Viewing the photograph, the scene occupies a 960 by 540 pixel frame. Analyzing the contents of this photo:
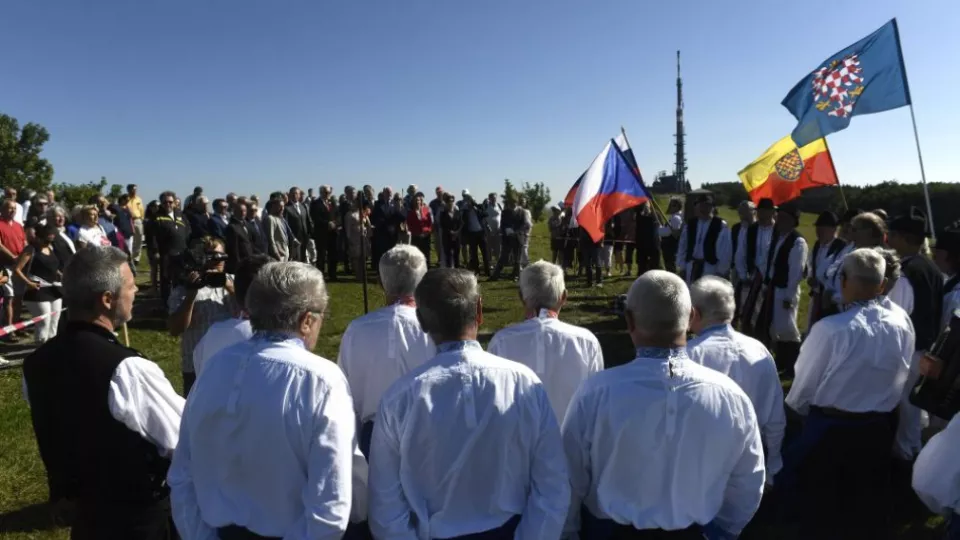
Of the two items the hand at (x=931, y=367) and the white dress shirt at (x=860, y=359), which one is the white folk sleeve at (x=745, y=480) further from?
the white dress shirt at (x=860, y=359)

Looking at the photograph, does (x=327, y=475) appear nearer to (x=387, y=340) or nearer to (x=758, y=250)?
(x=387, y=340)

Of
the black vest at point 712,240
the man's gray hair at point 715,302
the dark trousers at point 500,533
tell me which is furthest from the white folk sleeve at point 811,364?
the black vest at point 712,240

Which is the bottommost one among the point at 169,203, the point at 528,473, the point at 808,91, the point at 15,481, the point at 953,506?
the point at 15,481

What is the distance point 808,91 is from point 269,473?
8590 millimetres

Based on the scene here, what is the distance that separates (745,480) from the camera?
220 centimetres

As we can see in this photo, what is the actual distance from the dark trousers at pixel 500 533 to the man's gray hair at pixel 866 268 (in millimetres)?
2521

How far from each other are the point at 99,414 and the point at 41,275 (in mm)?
7015

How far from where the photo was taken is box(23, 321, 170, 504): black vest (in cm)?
227

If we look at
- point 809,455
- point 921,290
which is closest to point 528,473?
point 809,455

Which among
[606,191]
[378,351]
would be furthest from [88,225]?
[378,351]

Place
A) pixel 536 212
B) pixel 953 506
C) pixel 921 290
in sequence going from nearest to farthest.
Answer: pixel 953 506 → pixel 921 290 → pixel 536 212

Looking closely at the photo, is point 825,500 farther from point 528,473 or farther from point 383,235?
point 383,235

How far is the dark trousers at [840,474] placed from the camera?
11.5 ft

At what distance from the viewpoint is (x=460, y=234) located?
14672 mm
